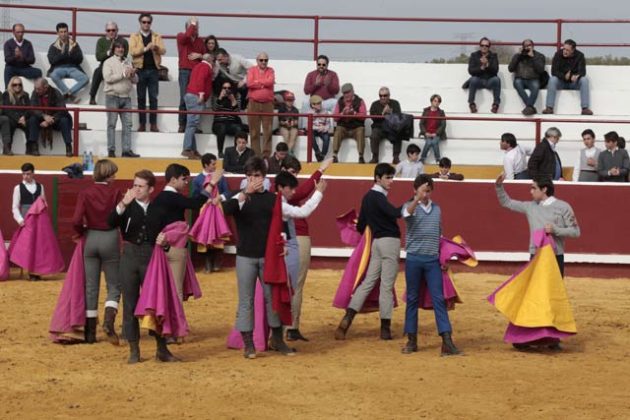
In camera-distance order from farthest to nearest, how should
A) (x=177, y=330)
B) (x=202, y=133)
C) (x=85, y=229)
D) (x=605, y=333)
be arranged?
(x=202, y=133) → (x=605, y=333) → (x=85, y=229) → (x=177, y=330)

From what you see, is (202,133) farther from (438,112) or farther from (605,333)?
(605,333)

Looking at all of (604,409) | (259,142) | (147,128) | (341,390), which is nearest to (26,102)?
(147,128)

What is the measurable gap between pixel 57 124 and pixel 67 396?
1055cm

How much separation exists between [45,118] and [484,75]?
698 cm

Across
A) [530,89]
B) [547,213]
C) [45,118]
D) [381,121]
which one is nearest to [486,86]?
[530,89]

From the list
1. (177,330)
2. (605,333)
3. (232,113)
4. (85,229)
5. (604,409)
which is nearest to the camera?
(604,409)

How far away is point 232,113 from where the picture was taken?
19.7 m

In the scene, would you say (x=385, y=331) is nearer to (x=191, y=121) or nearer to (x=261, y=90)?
(x=261, y=90)

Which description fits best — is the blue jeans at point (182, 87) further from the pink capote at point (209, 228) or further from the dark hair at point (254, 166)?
the dark hair at point (254, 166)

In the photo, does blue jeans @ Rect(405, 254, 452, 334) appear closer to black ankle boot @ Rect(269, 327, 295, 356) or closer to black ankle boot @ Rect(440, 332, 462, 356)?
black ankle boot @ Rect(440, 332, 462, 356)

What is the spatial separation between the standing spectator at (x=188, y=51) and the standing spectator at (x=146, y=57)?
0.32 m

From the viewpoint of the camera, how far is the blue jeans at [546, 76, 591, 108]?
2177 cm

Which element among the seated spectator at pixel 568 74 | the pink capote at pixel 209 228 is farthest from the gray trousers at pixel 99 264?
the seated spectator at pixel 568 74

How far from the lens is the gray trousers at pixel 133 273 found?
11211 millimetres
